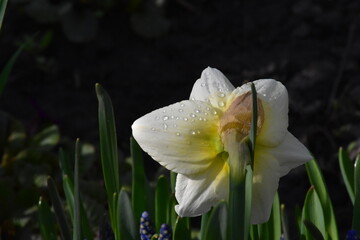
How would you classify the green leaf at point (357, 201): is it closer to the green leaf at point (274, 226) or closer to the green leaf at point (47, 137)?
the green leaf at point (274, 226)

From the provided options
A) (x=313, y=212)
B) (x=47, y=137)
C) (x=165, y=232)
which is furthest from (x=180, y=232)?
(x=47, y=137)

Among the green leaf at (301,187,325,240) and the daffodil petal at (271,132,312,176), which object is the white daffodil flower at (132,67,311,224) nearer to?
the daffodil petal at (271,132,312,176)

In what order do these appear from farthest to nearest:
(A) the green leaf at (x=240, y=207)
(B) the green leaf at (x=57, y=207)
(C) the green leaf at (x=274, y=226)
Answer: (C) the green leaf at (x=274, y=226)
(B) the green leaf at (x=57, y=207)
(A) the green leaf at (x=240, y=207)

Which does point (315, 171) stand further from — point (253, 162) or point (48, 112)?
point (48, 112)

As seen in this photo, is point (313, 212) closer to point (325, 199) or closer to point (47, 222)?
point (325, 199)

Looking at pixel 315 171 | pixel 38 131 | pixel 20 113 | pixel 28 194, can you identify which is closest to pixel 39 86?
pixel 20 113

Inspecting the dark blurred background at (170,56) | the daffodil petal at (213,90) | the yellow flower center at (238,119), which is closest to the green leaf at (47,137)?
the dark blurred background at (170,56)
